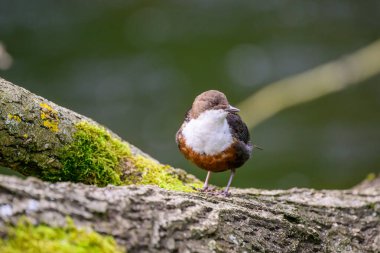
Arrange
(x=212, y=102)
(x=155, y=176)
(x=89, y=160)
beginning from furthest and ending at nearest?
1. (x=212, y=102)
2. (x=155, y=176)
3. (x=89, y=160)

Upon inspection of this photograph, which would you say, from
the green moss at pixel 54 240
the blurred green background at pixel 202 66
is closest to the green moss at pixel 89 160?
the green moss at pixel 54 240

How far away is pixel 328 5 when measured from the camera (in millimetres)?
12555

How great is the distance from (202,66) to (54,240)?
863cm

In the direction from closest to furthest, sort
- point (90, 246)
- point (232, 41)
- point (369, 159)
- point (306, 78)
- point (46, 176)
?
point (90, 246) < point (46, 176) < point (306, 78) < point (369, 159) < point (232, 41)

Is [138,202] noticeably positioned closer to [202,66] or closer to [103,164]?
[103,164]

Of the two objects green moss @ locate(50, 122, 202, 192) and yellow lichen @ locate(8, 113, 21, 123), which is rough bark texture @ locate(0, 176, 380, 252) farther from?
yellow lichen @ locate(8, 113, 21, 123)

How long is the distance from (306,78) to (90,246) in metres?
6.53

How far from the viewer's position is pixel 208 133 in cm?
440

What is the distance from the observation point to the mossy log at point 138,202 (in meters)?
2.65

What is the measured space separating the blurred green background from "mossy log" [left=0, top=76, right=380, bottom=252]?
4.14 meters

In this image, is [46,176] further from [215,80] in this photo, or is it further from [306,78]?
[215,80]

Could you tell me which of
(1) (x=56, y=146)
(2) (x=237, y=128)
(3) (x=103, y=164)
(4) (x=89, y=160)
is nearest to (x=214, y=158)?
(2) (x=237, y=128)

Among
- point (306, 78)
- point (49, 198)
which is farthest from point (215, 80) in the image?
point (49, 198)

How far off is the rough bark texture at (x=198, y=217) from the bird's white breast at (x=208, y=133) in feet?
1.31
